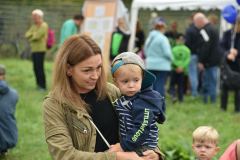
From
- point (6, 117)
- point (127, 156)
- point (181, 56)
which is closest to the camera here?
point (127, 156)

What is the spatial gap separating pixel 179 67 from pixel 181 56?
9.9 inches

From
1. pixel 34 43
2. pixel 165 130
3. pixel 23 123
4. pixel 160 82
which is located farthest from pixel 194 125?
pixel 34 43

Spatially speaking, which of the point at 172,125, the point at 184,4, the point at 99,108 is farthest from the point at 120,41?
the point at 99,108

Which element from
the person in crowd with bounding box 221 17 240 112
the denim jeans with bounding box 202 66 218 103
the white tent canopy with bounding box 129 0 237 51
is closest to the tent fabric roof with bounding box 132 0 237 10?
the white tent canopy with bounding box 129 0 237 51

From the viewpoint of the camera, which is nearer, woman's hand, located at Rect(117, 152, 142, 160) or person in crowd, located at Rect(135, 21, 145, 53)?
woman's hand, located at Rect(117, 152, 142, 160)

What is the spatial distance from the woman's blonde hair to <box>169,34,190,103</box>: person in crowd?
895 cm

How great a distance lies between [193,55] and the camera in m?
12.2

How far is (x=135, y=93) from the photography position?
296cm

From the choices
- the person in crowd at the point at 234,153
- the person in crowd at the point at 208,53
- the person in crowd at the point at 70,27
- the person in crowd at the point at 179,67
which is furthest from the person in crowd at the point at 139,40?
the person in crowd at the point at 234,153

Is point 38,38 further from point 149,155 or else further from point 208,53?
point 149,155

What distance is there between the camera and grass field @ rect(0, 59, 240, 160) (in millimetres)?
7106

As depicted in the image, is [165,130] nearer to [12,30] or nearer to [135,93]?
[135,93]

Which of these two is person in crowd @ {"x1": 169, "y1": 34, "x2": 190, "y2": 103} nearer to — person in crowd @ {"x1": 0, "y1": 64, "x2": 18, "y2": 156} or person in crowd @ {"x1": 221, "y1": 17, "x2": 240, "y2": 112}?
person in crowd @ {"x1": 221, "y1": 17, "x2": 240, "y2": 112}

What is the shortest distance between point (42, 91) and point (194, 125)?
4565mm
